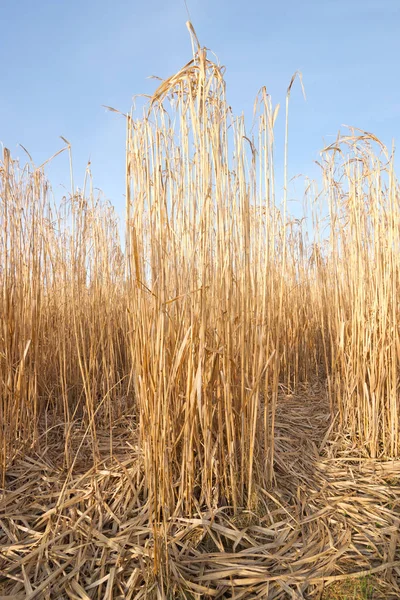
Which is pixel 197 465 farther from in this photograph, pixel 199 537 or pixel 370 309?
pixel 370 309

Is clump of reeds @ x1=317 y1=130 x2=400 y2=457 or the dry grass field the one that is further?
clump of reeds @ x1=317 y1=130 x2=400 y2=457

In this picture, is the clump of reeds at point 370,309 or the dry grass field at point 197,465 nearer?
the dry grass field at point 197,465

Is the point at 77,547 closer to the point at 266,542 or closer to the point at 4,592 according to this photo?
the point at 4,592

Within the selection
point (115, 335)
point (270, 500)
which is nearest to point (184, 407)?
point (270, 500)

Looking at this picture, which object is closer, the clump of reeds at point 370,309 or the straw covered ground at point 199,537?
the straw covered ground at point 199,537

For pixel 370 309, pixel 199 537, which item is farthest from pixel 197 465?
pixel 370 309

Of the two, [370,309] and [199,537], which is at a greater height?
[370,309]

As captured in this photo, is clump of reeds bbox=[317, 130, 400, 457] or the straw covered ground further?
clump of reeds bbox=[317, 130, 400, 457]

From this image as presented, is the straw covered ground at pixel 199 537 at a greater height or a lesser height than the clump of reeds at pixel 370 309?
lesser

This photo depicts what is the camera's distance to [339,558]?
120 cm

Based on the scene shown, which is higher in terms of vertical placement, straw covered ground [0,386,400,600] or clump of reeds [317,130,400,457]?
clump of reeds [317,130,400,457]

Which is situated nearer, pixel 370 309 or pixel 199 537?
pixel 199 537

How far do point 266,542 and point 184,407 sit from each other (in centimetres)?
44

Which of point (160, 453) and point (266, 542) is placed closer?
point (160, 453)
